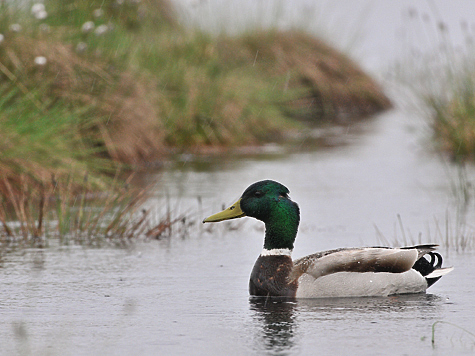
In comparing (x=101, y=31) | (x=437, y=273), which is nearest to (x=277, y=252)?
(x=437, y=273)

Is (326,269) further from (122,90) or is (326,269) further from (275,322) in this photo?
(122,90)

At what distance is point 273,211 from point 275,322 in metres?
1.26

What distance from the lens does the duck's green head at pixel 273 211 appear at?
7242mm

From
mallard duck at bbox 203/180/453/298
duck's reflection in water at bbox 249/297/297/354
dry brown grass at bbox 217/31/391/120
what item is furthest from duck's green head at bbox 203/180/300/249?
dry brown grass at bbox 217/31/391/120

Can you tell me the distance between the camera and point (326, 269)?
6918 millimetres

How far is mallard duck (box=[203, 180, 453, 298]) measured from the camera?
6926 millimetres

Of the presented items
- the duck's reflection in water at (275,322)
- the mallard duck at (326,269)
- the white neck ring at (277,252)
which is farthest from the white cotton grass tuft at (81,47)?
the duck's reflection in water at (275,322)

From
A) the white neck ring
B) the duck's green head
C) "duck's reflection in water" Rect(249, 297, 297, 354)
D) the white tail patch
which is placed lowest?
"duck's reflection in water" Rect(249, 297, 297, 354)

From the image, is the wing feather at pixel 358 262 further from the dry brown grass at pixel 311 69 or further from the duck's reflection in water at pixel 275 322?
the dry brown grass at pixel 311 69

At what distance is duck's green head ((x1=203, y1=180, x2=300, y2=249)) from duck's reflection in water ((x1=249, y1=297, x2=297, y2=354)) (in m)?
0.48

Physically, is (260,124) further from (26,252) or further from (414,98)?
(26,252)

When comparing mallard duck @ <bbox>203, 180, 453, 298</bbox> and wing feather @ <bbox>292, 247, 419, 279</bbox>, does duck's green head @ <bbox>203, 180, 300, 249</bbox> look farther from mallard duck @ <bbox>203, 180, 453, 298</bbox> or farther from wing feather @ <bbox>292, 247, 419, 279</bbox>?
wing feather @ <bbox>292, 247, 419, 279</bbox>

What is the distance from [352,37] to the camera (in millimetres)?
31031

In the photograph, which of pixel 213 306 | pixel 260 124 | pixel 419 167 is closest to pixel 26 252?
pixel 213 306
